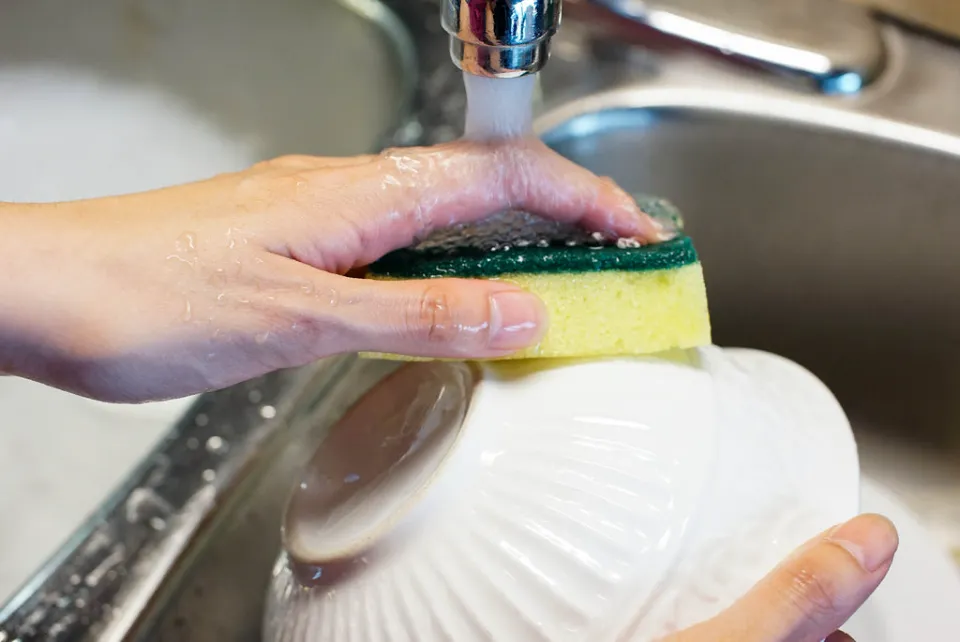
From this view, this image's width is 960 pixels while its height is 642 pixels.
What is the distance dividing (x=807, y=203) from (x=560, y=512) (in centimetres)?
44

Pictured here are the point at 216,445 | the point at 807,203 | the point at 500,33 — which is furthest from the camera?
the point at 807,203

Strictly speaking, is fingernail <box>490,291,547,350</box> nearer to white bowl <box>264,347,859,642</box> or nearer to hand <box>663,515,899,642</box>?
white bowl <box>264,347,859,642</box>

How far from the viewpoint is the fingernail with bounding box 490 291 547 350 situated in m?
0.37

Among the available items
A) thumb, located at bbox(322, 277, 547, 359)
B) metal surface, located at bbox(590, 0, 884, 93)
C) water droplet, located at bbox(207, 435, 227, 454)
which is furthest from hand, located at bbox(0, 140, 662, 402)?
metal surface, located at bbox(590, 0, 884, 93)

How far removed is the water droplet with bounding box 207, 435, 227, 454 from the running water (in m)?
0.25

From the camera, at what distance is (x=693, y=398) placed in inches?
15.1

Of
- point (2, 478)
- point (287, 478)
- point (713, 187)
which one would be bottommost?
point (2, 478)

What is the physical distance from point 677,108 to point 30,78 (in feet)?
2.57

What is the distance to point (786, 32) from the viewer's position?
0.70 meters

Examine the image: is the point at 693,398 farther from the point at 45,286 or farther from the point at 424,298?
the point at 45,286

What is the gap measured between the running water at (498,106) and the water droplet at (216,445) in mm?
253

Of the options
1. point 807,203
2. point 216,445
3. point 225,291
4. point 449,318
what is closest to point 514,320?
point 449,318

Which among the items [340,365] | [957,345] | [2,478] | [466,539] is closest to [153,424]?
[2,478]

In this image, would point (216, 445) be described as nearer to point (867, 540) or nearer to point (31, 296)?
point (31, 296)
